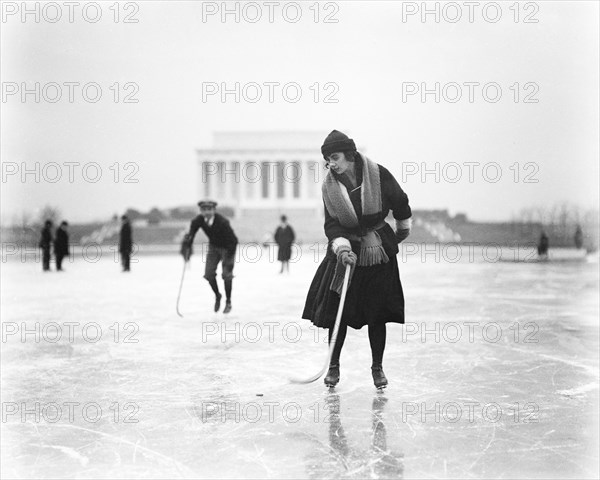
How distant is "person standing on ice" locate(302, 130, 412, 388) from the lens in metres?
4.49

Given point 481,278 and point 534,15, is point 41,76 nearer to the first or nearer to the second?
point 534,15

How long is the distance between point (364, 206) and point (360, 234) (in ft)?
0.68

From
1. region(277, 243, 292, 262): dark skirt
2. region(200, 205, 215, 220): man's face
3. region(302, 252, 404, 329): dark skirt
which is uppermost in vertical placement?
region(200, 205, 215, 220): man's face

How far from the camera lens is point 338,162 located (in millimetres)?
4523

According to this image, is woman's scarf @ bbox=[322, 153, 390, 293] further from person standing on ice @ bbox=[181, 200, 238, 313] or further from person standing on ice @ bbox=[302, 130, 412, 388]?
person standing on ice @ bbox=[181, 200, 238, 313]

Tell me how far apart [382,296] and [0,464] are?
2.51 meters

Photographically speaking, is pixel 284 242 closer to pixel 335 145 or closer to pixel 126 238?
pixel 126 238

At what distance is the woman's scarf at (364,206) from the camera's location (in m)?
4.47

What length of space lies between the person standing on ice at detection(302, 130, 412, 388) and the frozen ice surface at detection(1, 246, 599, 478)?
0.60 metres

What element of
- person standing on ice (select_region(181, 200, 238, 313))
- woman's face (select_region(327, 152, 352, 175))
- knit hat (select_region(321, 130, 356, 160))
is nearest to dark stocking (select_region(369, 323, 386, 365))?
woman's face (select_region(327, 152, 352, 175))

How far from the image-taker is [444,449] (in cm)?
345

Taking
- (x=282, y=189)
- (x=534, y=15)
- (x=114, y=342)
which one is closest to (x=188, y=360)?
(x=114, y=342)

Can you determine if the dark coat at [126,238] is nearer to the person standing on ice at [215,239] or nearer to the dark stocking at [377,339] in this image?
the person standing on ice at [215,239]

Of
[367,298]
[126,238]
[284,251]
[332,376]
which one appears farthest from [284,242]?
[367,298]
